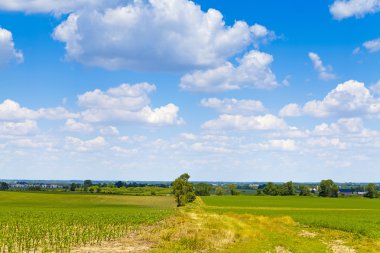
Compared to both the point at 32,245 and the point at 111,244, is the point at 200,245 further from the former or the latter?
the point at 32,245

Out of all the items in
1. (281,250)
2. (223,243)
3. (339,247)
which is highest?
(223,243)

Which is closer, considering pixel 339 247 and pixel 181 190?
pixel 339 247

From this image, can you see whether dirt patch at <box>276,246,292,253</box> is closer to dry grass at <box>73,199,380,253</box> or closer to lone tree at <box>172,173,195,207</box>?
dry grass at <box>73,199,380,253</box>

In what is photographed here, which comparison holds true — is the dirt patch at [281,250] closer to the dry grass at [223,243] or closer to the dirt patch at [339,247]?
the dry grass at [223,243]

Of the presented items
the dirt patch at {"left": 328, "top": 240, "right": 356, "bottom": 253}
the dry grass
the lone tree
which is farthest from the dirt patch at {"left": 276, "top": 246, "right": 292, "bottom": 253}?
the lone tree

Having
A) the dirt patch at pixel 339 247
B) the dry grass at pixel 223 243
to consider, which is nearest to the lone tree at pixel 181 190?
the dry grass at pixel 223 243

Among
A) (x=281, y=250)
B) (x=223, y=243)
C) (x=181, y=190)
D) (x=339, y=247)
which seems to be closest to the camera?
(x=281, y=250)

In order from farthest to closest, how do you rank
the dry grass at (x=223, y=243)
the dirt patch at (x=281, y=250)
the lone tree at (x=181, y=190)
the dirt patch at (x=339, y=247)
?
the lone tree at (x=181, y=190)
the dirt patch at (x=339, y=247)
the dry grass at (x=223, y=243)
the dirt patch at (x=281, y=250)

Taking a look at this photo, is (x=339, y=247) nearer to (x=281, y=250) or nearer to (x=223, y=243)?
(x=281, y=250)

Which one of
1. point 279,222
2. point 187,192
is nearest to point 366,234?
point 279,222

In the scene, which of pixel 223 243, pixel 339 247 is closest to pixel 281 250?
pixel 223 243

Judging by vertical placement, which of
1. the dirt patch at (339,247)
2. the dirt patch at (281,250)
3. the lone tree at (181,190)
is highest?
the lone tree at (181,190)

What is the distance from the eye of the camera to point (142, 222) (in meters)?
66.8

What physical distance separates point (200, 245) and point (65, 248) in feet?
37.0
